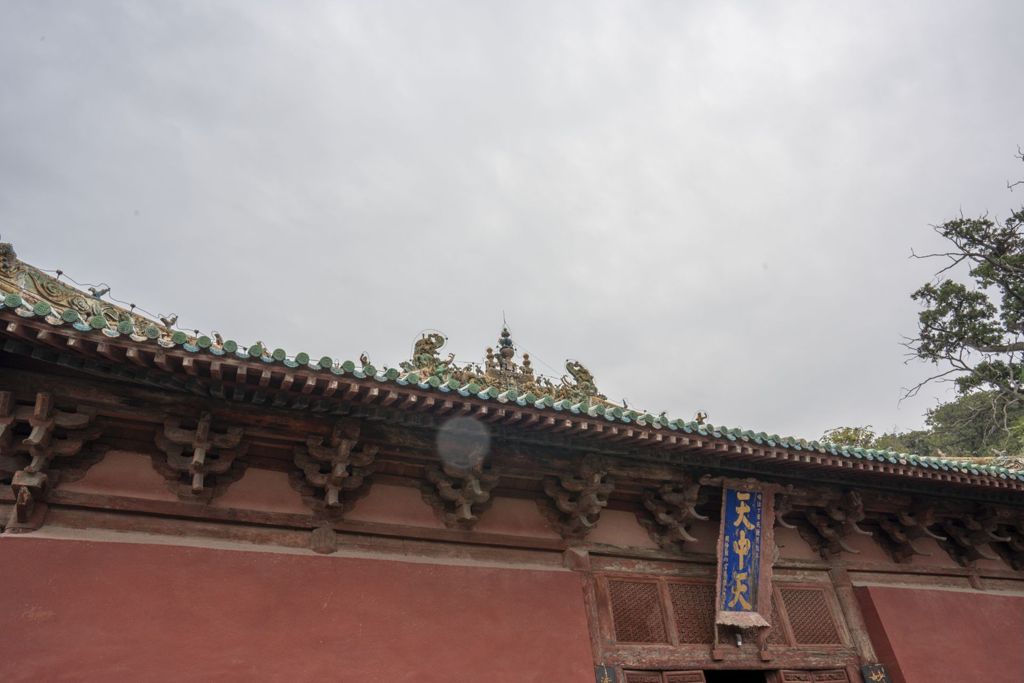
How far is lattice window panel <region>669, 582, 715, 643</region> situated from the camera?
626cm

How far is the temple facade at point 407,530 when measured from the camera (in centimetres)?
436

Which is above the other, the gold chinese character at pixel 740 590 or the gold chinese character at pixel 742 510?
the gold chinese character at pixel 742 510

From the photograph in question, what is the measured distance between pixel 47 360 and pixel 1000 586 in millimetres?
11571

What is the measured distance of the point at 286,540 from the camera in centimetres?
515

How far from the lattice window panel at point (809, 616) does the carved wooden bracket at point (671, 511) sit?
1532mm

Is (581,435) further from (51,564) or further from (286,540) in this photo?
(51,564)

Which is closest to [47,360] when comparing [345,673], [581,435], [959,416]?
[345,673]

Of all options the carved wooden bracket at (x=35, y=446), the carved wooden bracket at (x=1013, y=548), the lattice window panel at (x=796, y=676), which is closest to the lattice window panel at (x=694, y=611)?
the lattice window panel at (x=796, y=676)

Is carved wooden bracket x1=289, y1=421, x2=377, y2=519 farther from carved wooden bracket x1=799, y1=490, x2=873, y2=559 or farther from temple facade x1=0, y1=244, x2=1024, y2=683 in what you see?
carved wooden bracket x1=799, y1=490, x2=873, y2=559

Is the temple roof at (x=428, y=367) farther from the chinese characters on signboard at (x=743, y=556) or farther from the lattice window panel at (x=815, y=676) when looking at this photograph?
the lattice window panel at (x=815, y=676)

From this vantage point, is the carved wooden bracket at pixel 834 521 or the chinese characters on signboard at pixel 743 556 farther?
the carved wooden bracket at pixel 834 521

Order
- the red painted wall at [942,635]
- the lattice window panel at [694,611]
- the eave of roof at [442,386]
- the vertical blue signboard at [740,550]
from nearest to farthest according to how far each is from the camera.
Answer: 1. the eave of roof at [442,386]
2. the lattice window panel at [694,611]
3. the vertical blue signboard at [740,550]
4. the red painted wall at [942,635]

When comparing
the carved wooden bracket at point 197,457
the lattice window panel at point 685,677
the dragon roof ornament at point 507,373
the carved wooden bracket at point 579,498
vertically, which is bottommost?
the lattice window panel at point 685,677

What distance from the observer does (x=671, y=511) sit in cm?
673
